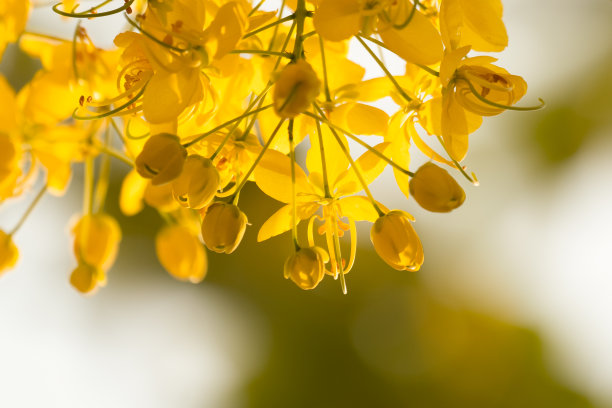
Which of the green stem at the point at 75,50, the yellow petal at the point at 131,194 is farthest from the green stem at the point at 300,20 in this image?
the yellow petal at the point at 131,194

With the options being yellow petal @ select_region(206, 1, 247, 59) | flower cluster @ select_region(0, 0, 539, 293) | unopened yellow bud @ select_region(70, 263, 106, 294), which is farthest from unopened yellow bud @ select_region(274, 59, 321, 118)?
unopened yellow bud @ select_region(70, 263, 106, 294)

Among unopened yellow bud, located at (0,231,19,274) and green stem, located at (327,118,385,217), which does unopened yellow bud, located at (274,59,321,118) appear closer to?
green stem, located at (327,118,385,217)

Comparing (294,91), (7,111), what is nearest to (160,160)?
(294,91)

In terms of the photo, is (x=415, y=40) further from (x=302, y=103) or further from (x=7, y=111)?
(x=7, y=111)

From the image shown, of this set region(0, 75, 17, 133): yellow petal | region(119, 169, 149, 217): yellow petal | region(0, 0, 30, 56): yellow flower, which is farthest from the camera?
region(119, 169, 149, 217): yellow petal

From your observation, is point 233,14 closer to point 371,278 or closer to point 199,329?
point 371,278
